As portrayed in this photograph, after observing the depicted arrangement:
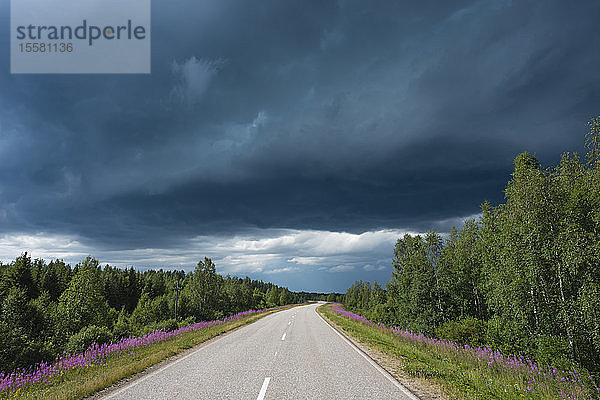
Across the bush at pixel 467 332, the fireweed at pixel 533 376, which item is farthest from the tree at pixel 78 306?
the bush at pixel 467 332

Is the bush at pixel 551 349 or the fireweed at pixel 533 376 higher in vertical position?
the fireweed at pixel 533 376

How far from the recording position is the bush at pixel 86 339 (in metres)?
16.7

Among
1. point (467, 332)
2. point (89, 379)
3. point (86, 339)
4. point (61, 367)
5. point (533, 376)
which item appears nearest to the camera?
point (89, 379)

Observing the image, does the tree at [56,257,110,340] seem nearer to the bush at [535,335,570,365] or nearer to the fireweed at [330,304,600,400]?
the fireweed at [330,304,600,400]

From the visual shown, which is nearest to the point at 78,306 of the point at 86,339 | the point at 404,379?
the point at 86,339

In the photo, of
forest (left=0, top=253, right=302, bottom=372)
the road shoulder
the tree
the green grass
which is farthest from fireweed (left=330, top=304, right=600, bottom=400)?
the tree

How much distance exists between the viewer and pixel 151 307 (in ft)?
133

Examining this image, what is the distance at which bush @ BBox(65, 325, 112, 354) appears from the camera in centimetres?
1669

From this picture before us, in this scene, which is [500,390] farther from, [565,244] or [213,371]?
[565,244]

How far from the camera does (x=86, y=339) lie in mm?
17328

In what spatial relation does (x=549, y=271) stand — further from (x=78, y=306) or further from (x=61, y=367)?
(x=78, y=306)

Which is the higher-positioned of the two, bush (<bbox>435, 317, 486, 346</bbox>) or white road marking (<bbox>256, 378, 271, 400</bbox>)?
white road marking (<bbox>256, 378, 271, 400</bbox>)

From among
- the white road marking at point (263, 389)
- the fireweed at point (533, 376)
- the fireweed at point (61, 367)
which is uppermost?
the white road marking at point (263, 389)

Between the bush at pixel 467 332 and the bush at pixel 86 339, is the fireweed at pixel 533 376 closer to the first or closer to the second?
the bush at pixel 467 332
